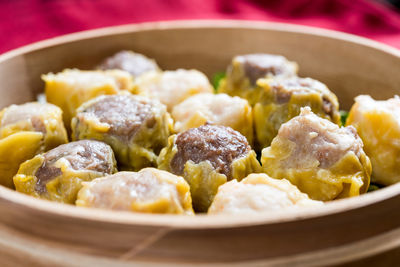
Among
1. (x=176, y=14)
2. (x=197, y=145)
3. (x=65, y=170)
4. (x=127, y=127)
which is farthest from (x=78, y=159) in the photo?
(x=176, y=14)

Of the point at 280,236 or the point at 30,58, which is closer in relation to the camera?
the point at 280,236

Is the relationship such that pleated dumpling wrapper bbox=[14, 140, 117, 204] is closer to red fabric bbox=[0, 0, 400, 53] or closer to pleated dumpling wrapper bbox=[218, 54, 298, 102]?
pleated dumpling wrapper bbox=[218, 54, 298, 102]

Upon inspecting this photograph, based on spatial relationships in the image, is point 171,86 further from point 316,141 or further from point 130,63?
point 316,141

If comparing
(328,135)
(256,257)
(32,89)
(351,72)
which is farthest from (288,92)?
(32,89)

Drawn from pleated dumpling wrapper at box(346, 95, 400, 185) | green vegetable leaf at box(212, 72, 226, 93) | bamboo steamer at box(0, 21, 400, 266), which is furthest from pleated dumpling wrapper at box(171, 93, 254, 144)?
bamboo steamer at box(0, 21, 400, 266)

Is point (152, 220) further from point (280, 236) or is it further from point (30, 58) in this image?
point (30, 58)

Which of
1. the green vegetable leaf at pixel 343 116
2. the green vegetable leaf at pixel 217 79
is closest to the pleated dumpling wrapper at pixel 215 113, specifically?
the green vegetable leaf at pixel 343 116

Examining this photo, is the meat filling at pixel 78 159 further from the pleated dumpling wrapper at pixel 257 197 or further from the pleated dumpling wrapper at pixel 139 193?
the pleated dumpling wrapper at pixel 257 197
